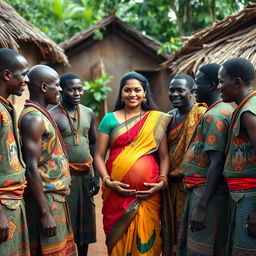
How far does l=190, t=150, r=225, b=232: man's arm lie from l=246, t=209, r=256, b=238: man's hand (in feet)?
1.44

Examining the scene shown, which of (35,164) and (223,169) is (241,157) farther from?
(35,164)

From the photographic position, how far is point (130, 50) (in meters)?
11.6

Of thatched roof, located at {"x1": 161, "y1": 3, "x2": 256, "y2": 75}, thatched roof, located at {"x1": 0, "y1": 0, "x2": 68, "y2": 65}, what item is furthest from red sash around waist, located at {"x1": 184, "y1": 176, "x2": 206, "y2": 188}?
thatched roof, located at {"x1": 0, "y1": 0, "x2": 68, "y2": 65}

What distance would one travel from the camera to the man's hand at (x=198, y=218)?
368 cm

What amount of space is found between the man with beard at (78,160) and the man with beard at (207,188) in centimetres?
150

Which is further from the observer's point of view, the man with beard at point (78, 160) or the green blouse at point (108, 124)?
the man with beard at point (78, 160)

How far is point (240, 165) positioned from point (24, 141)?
5.30 feet

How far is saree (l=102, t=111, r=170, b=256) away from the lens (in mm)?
4535

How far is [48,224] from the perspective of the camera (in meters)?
3.74

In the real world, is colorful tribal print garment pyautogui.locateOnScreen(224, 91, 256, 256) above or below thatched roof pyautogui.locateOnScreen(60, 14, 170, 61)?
below

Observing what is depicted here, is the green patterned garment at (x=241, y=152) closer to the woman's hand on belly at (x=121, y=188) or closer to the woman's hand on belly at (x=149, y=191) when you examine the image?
the woman's hand on belly at (x=149, y=191)

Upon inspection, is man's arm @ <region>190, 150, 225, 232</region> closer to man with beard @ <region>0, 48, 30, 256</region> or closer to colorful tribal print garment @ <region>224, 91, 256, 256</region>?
colorful tribal print garment @ <region>224, 91, 256, 256</region>

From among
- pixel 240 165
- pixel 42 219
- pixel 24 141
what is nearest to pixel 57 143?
pixel 24 141

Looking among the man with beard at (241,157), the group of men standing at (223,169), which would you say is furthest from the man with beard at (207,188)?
the man with beard at (241,157)
